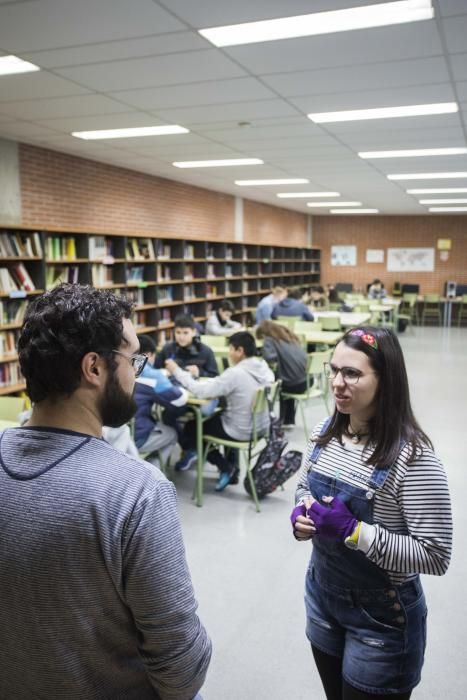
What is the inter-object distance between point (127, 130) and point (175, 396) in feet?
9.47

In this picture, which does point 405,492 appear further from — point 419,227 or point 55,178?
point 419,227

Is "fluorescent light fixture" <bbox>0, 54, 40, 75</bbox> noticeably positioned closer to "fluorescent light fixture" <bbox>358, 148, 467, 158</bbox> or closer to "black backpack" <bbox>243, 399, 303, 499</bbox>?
"black backpack" <bbox>243, 399, 303, 499</bbox>

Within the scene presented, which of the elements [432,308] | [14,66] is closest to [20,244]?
[14,66]

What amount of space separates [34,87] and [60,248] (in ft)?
7.73

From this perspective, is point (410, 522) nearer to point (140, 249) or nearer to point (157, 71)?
point (157, 71)

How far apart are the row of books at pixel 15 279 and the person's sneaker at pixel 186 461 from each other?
224cm

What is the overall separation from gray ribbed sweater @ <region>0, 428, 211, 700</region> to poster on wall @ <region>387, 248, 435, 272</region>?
16086 millimetres

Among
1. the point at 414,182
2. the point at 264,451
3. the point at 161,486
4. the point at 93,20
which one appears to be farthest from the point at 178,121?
the point at 414,182

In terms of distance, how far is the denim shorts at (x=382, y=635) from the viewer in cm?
137

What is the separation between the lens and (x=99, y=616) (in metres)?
0.94

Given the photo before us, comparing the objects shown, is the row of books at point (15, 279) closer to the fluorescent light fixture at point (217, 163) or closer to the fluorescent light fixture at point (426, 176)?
the fluorescent light fixture at point (217, 163)

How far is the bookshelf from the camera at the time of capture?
17.8 ft

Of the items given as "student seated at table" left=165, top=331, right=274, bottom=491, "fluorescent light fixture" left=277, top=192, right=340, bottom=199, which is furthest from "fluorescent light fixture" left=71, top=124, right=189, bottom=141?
"fluorescent light fixture" left=277, top=192, right=340, bottom=199

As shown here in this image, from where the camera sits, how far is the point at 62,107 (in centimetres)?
455
